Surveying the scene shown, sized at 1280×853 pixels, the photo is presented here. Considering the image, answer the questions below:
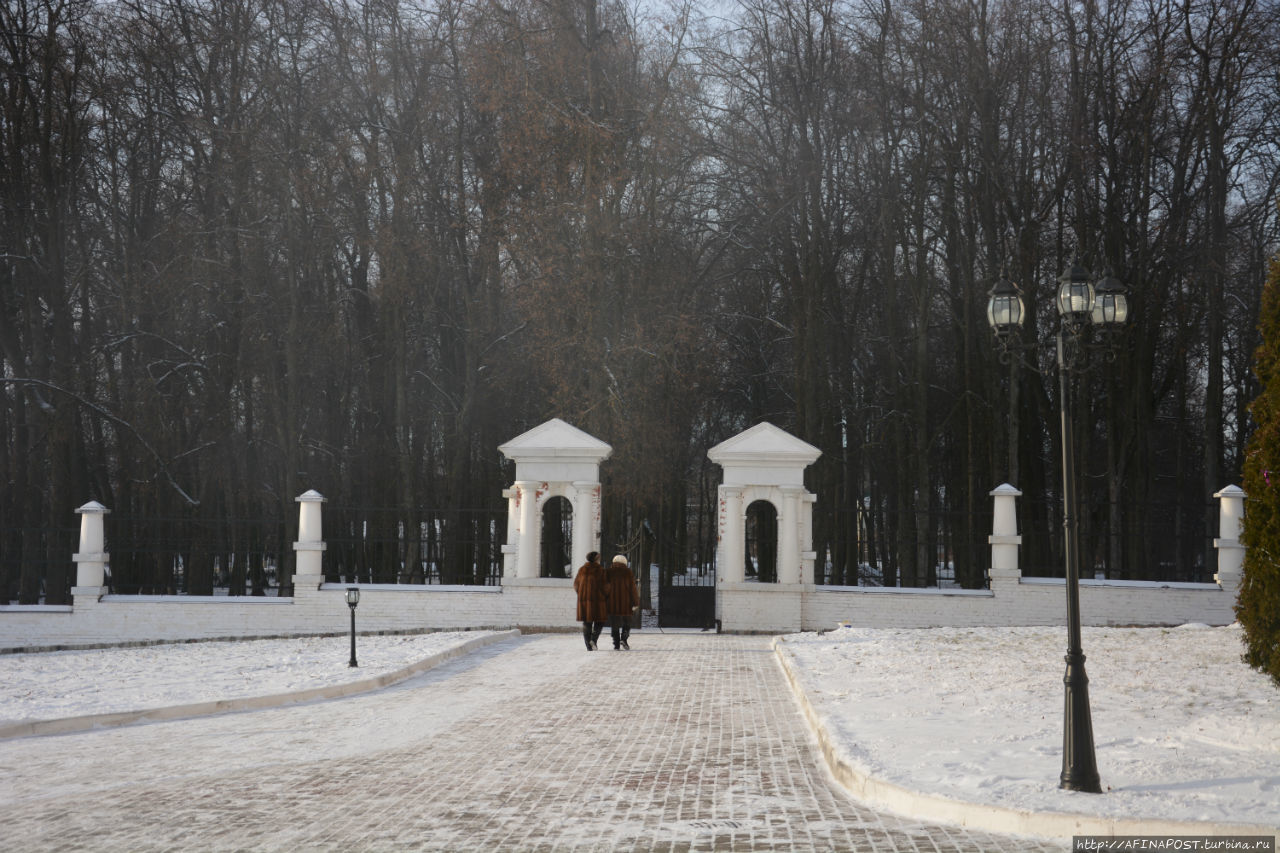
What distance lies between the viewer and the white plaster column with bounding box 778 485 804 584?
22.5 metres

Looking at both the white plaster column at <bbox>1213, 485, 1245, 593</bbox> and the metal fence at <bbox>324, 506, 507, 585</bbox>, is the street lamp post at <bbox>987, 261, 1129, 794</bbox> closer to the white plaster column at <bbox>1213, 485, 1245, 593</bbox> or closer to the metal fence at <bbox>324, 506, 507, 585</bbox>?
the white plaster column at <bbox>1213, 485, 1245, 593</bbox>

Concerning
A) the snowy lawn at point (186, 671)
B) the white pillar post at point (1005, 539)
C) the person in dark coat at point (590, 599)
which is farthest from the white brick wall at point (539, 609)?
the person in dark coat at point (590, 599)

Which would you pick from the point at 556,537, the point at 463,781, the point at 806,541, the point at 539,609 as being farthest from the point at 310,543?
the point at 463,781

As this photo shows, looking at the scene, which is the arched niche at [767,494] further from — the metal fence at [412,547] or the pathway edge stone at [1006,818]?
the pathway edge stone at [1006,818]

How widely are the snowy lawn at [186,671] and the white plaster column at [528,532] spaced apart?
1847 millimetres

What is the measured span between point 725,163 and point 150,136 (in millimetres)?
12846

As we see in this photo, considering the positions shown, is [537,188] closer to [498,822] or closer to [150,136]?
[150,136]

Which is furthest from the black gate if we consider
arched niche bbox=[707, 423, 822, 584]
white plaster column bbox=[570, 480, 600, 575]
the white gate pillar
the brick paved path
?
the brick paved path

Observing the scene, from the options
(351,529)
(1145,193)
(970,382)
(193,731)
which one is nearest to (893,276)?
(970,382)

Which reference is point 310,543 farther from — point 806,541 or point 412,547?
point 806,541

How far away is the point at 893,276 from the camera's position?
28.8 metres

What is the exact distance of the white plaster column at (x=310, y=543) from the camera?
22.5 metres

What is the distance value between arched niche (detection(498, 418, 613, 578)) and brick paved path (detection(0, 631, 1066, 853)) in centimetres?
907

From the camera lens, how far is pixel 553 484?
894 inches
